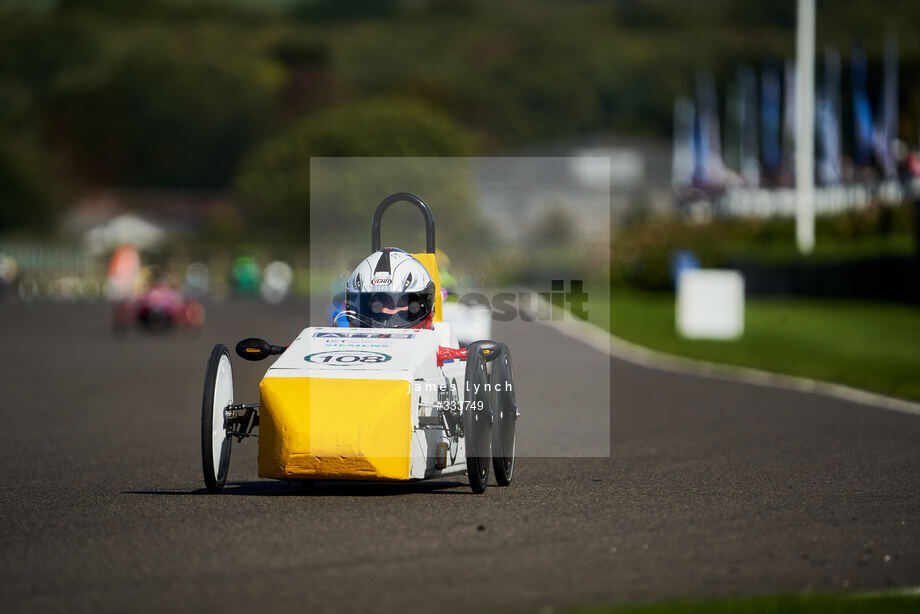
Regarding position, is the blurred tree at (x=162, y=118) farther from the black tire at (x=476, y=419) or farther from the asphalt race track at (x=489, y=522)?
the black tire at (x=476, y=419)

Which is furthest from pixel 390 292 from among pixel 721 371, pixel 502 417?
pixel 721 371

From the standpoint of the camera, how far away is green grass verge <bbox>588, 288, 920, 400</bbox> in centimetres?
2100

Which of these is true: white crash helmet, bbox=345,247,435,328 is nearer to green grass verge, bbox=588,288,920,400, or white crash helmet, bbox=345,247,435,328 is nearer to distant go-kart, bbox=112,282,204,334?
green grass verge, bbox=588,288,920,400

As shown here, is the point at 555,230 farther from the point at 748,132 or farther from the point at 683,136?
the point at 683,136

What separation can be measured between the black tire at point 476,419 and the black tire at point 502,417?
0.07 m

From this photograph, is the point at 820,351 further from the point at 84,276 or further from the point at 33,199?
the point at 33,199

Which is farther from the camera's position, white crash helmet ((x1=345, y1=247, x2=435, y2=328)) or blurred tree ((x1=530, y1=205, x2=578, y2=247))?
blurred tree ((x1=530, y1=205, x2=578, y2=247))

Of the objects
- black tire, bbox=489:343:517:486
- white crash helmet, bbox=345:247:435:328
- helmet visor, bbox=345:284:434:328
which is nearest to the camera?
black tire, bbox=489:343:517:486

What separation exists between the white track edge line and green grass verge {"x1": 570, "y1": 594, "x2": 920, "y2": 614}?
31.1ft

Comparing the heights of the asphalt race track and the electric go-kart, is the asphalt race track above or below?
below

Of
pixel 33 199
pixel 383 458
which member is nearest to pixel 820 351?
pixel 383 458

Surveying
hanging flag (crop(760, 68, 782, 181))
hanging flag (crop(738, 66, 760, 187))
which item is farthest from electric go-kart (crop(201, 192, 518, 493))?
hanging flag (crop(738, 66, 760, 187))

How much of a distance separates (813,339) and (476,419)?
2017 cm

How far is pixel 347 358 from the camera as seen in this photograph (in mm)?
9375
